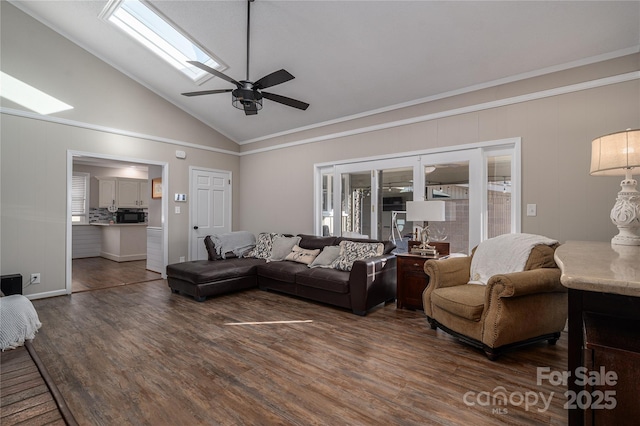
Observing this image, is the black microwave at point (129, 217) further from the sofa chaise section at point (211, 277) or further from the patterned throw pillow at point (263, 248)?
the patterned throw pillow at point (263, 248)

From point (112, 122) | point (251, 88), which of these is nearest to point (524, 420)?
point (251, 88)

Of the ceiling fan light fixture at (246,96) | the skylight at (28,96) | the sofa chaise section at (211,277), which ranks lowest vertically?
the sofa chaise section at (211,277)

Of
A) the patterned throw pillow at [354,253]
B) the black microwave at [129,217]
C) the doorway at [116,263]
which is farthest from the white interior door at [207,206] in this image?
the patterned throw pillow at [354,253]

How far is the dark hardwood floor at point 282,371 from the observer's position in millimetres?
1789

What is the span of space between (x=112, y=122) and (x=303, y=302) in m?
4.24

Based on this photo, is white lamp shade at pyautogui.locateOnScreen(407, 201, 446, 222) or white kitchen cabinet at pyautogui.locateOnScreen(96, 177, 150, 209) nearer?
white lamp shade at pyautogui.locateOnScreen(407, 201, 446, 222)

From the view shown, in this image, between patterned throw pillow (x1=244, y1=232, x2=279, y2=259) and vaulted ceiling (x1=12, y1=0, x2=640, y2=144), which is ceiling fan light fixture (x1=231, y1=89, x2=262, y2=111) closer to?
vaulted ceiling (x1=12, y1=0, x2=640, y2=144)

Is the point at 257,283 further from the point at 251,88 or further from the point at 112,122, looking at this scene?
the point at 112,122

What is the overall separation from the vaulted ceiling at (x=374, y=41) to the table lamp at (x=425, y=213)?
154cm

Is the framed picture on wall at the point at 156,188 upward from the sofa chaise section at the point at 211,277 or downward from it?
upward

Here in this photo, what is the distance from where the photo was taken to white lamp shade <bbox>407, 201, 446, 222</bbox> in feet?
11.3

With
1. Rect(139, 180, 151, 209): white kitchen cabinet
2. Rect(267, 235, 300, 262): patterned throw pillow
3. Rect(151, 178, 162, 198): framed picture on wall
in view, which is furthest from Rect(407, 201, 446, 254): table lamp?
Rect(139, 180, 151, 209): white kitchen cabinet

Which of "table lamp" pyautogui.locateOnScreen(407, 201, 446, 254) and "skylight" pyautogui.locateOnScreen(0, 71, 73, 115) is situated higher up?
"skylight" pyautogui.locateOnScreen(0, 71, 73, 115)

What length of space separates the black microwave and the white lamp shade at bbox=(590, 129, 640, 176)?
8859 millimetres
